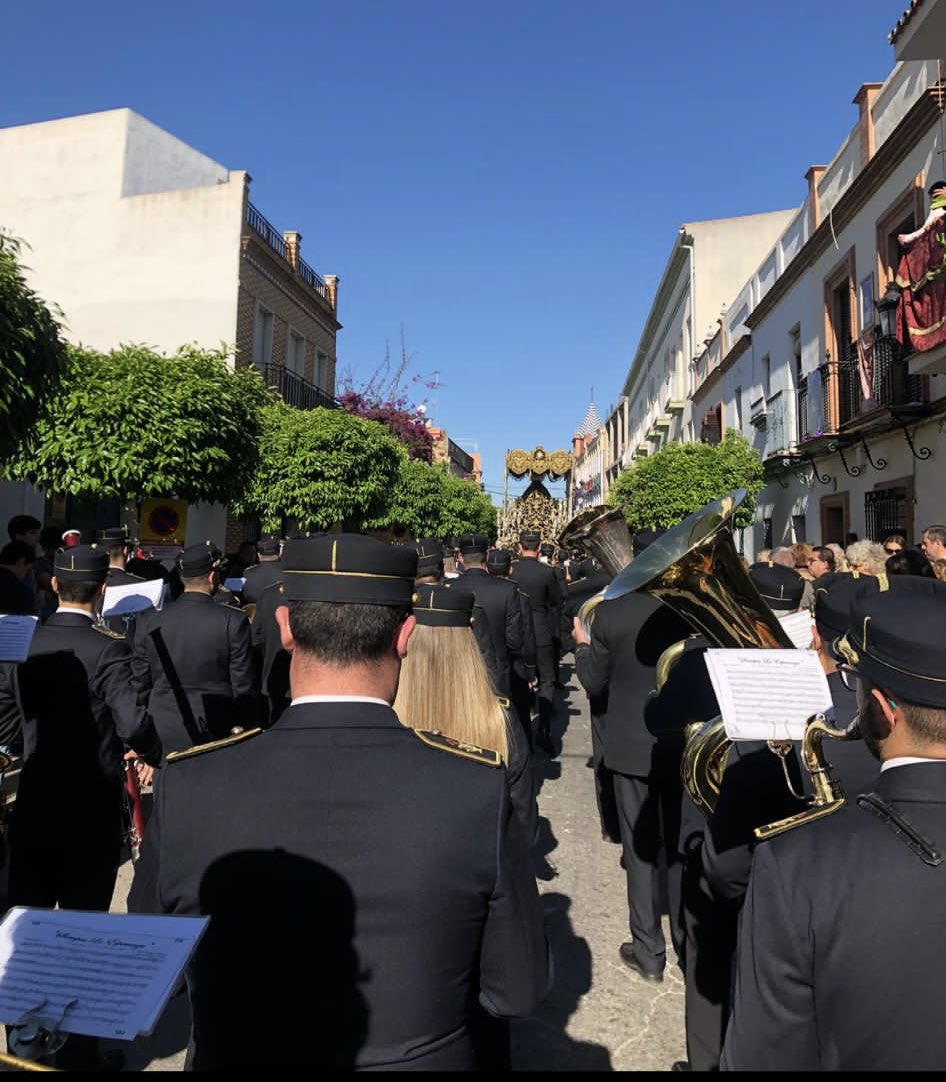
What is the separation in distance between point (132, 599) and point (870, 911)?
4.21 metres

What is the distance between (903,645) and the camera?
149 cm

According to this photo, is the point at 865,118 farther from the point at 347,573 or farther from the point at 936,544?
the point at 347,573

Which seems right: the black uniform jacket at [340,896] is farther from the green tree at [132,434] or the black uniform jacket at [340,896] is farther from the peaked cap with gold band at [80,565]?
the green tree at [132,434]

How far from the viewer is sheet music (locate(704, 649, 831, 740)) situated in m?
1.71

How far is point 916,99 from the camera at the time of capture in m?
11.6

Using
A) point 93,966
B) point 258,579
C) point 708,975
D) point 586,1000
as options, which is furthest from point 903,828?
point 258,579

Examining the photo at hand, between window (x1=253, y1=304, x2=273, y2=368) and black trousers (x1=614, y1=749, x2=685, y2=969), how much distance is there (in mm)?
19217

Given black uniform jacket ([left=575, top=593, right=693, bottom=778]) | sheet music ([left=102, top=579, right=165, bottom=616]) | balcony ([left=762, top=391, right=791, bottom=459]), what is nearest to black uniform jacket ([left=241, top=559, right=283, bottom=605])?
sheet music ([left=102, top=579, right=165, bottom=616])

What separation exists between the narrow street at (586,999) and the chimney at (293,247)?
69.8ft

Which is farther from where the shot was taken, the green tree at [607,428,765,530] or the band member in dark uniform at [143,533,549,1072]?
the green tree at [607,428,765,530]

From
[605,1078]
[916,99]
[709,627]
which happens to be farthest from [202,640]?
[916,99]

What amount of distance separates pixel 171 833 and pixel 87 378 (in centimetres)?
1167

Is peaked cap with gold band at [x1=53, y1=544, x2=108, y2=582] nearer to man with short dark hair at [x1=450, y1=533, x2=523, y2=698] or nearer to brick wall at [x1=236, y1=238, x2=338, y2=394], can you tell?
man with short dark hair at [x1=450, y1=533, x2=523, y2=698]

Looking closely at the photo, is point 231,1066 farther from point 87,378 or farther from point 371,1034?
point 87,378
